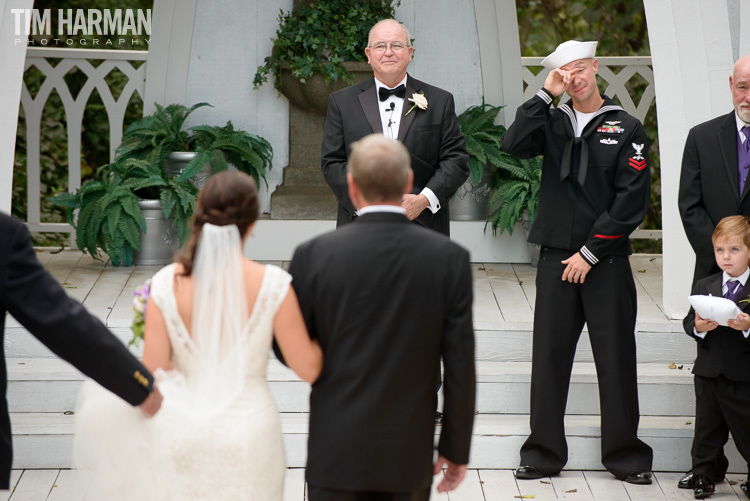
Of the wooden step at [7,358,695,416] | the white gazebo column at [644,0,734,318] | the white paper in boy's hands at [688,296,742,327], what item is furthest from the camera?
the white gazebo column at [644,0,734,318]

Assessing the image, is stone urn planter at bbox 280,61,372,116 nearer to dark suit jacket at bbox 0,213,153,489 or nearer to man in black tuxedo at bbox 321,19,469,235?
man in black tuxedo at bbox 321,19,469,235

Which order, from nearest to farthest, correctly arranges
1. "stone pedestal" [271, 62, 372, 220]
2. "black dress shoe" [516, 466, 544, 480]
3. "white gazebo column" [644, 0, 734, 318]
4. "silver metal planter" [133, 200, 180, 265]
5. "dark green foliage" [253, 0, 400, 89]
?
"black dress shoe" [516, 466, 544, 480] < "white gazebo column" [644, 0, 734, 318] < "silver metal planter" [133, 200, 180, 265] < "dark green foliage" [253, 0, 400, 89] < "stone pedestal" [271, 62, 372, 220]

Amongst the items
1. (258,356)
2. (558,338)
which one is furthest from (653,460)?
(258,356)

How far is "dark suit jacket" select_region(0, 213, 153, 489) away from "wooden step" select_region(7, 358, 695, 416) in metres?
2.43

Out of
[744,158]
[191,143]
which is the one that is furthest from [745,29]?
[191,143]

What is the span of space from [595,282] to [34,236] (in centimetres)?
756

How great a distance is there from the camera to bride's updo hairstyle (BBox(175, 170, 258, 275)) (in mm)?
2887

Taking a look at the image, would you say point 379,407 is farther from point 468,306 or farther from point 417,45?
point 417,45

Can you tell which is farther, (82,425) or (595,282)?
(595,282)

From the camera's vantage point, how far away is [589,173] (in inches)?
187

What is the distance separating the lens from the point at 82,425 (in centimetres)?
313

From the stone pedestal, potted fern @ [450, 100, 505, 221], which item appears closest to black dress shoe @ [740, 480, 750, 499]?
potted fern @ [450, 100, 505, 221]

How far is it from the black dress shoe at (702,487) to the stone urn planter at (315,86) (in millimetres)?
4216

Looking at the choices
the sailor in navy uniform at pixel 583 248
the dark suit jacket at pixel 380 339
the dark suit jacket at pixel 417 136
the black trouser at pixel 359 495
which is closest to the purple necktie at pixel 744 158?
the sailor in navy uniform at pixel 583 248
